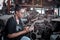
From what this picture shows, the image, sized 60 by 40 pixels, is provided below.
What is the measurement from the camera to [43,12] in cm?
306

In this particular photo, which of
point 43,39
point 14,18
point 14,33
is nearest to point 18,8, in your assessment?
point 14,18

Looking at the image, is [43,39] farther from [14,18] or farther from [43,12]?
[14,18]

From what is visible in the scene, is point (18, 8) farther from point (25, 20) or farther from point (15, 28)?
point (25, 20)

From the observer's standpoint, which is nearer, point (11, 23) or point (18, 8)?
point (11, 23)

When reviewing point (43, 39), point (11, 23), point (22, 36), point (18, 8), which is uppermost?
point (18, 8)

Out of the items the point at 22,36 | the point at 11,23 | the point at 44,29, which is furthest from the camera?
the point at 44,29

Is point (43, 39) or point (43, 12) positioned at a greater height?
point (43, 12)

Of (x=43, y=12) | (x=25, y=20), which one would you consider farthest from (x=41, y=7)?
(x=25, y=20)

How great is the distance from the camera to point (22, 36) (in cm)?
246

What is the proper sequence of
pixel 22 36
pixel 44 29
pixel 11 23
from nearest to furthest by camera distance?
pixel 11 23, pixel 22 36, pixel 44 29

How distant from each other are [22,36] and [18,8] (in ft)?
1.28

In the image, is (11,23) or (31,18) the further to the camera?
(31,18)

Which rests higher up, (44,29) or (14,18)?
(14,18)

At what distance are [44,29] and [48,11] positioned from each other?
32 cm
